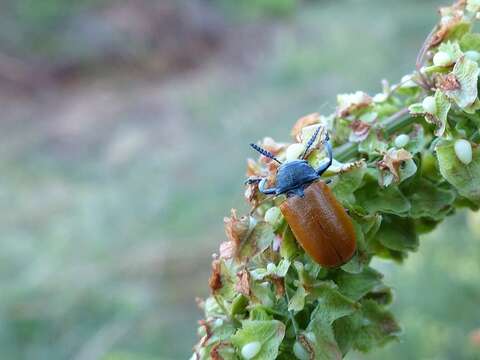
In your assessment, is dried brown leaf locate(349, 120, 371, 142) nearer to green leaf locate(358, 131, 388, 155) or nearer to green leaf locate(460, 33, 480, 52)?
green leaf locate(358, 131, 388, 155)

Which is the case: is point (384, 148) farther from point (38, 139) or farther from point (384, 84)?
point (38, 139)

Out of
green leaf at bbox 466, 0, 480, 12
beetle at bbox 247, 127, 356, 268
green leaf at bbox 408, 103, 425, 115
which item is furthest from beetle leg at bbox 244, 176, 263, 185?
green leaf at bbox 466, 0, 480, 12

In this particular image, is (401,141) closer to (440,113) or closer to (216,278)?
(440,113)

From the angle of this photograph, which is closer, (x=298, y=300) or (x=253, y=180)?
(x=298, y=300)

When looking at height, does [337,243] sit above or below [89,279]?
below

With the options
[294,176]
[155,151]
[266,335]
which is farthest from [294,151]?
[155,151]

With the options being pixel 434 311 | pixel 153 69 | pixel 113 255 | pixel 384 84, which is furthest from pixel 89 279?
pixel 153 69
